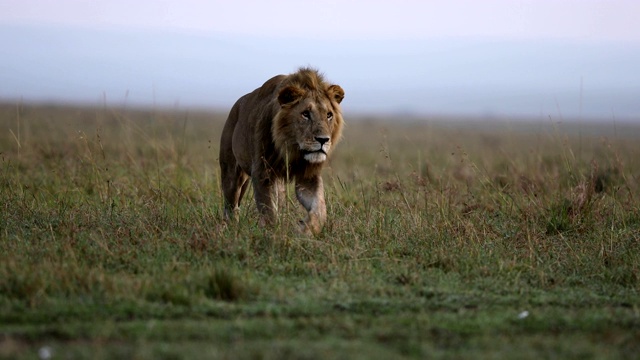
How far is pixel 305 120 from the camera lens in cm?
813

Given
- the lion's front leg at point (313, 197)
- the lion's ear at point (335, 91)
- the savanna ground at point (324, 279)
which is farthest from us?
the lion's ear at point (335, 91)

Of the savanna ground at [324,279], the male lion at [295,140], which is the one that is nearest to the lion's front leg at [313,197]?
the male lion at [295,140]

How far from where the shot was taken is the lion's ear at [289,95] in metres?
8.12

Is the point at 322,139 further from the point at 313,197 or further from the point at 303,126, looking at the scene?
the point at 313,197

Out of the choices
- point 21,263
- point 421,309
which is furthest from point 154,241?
point 421,309

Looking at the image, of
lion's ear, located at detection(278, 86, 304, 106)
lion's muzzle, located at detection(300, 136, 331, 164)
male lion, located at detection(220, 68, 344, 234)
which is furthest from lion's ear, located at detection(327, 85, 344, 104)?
lion's muzzle, located at detection(300, 136, 331, 164)

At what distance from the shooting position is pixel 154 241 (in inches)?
276

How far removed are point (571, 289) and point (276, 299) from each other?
7.54ft

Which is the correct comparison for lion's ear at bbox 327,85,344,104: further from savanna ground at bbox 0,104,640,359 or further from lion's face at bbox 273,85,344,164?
savanna ground at bbox 0,104,640,359

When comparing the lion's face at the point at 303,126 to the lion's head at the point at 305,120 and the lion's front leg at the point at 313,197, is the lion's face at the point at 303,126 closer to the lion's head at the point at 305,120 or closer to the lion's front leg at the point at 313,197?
the lion's head at the point at 305,120

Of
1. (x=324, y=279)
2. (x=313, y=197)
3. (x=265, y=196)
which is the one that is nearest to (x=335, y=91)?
(x=313, y=197)

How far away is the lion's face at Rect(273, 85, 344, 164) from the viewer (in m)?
8.02

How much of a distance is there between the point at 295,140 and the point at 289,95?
0.46 metres

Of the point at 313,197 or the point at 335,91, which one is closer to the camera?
the point at 313,197
